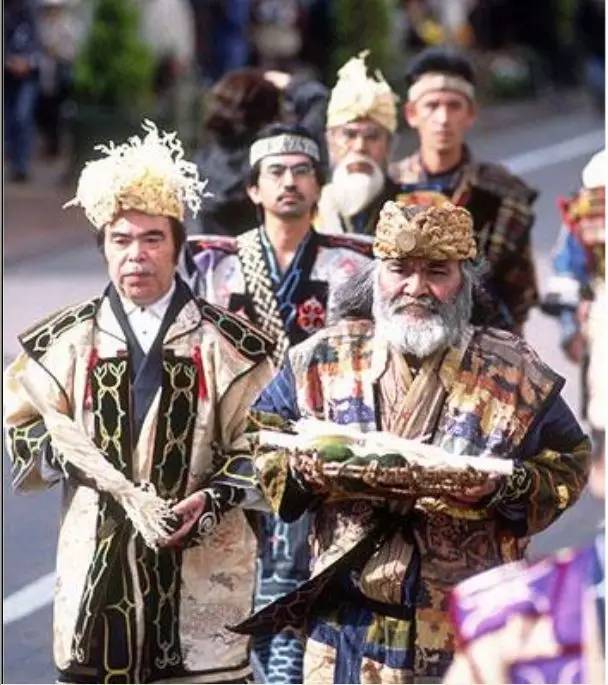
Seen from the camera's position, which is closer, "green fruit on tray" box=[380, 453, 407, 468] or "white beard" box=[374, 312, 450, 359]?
"green fruit on tray" box=[380, 453, 407, 468]

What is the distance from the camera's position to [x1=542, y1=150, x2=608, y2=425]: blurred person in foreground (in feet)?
39.1

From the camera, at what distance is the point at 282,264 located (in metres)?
10.4

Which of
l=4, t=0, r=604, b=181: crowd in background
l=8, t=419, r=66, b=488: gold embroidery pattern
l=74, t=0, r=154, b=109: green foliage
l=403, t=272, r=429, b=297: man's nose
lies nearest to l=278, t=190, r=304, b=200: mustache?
l=8, t=419, r=66, b=488: gold embroidery pattern

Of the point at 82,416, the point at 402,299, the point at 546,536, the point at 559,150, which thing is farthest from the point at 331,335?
the point at 559,150

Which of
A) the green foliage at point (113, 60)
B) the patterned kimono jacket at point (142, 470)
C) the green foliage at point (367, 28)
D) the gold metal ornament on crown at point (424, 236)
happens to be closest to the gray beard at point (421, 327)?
the gold metal ornament on crown at point (424, 236)

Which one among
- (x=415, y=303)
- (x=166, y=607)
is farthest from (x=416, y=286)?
(x=166, y=607)

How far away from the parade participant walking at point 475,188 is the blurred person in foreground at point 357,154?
0.14 metres

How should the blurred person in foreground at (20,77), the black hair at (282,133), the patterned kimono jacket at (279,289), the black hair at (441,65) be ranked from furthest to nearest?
the blurred person in foreground at (20,77), the black hair at (441,65), the black hair at (282,133), the patterned kimono jacket at (279,289)

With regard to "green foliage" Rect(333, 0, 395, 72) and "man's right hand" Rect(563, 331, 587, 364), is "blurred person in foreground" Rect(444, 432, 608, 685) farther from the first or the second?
"green foliage" Rect(333, 0, 395, 72)

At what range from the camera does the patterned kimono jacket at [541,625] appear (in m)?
5.88

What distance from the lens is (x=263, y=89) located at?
12664mm

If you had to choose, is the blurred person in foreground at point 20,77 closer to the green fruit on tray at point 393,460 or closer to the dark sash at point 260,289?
the dark sash at point 260,289

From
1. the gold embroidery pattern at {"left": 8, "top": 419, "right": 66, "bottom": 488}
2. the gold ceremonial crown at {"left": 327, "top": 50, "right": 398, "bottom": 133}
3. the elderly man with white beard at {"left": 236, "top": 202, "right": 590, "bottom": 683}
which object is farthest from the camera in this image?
the gold ceremonial crown at {"left": 327, "top": 50, "right": 398, "bottom": 133}

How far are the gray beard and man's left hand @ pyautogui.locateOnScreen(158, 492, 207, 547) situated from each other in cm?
83
